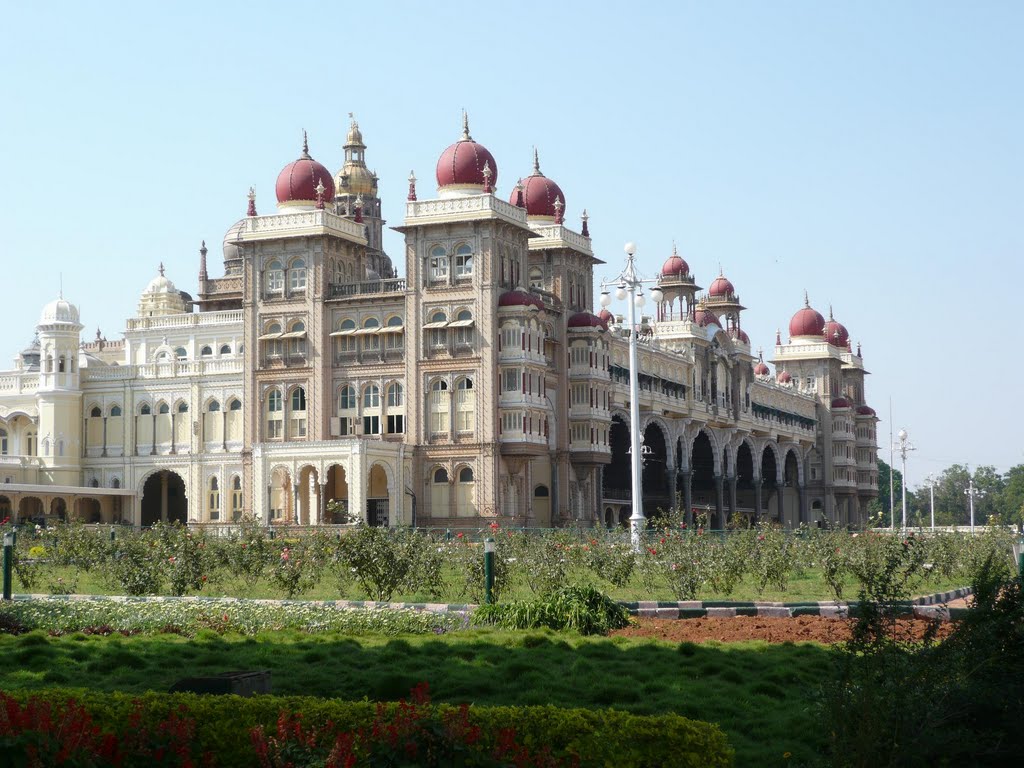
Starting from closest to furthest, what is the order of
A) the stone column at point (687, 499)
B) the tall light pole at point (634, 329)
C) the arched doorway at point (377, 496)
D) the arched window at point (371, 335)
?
the tall light pole at point (634, 329), the arched doorway at point (377, 496), the arched window at point (371, 335), the stone column at point (687, 499)

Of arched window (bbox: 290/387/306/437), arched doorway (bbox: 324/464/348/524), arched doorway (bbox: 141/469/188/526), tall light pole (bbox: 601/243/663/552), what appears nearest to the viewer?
tall light pole (bbox: 601/243/663/552)

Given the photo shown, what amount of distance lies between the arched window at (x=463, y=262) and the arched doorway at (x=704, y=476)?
2897 centimetres

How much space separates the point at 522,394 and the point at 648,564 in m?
31.9

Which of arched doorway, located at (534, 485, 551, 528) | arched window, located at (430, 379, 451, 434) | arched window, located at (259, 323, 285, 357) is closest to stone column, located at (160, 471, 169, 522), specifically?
arched window, located at (259, 323, 285, 357)

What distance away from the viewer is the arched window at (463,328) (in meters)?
63.2

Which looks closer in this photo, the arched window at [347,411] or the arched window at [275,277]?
the arched window at [347,411]

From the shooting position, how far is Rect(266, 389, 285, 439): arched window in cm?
6806

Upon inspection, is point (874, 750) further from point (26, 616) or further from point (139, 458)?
point (139, 458)

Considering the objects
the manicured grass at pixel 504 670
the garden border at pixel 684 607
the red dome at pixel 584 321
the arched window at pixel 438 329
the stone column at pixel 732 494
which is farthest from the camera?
Answer: the stone column at pixel 732 494

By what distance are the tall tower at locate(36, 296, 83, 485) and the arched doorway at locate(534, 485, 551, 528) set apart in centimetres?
2495

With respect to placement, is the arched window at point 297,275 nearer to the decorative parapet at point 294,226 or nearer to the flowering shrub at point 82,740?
the decorative parapet at point 294,226

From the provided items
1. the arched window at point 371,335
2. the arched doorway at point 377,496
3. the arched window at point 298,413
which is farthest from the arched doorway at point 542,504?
the arched window at point 298,413

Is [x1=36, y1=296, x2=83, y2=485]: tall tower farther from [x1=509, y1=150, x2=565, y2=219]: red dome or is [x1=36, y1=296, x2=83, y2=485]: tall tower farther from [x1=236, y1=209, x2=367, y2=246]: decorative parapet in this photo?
[x1=509, y1=150, x2=565, y2=219]: red dome

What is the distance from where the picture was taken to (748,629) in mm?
22250
